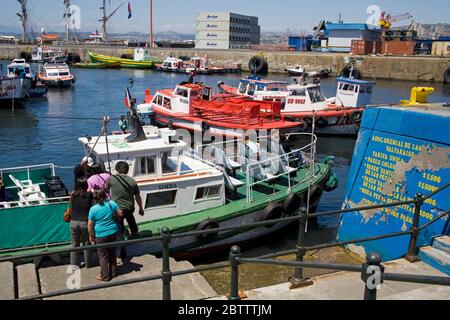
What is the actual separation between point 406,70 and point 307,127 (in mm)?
43869

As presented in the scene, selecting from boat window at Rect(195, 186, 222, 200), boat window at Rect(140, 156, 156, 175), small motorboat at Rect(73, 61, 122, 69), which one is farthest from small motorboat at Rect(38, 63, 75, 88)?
boat window at Rect(195, 186, 222, 200)

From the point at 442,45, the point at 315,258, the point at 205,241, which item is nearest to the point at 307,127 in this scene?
the point at 205,241

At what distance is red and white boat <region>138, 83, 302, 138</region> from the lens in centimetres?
2597

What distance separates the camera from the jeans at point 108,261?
7.82 metres

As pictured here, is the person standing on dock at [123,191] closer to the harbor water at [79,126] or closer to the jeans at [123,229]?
the jeans at [123,229]

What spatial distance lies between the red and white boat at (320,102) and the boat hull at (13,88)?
20.0 meters

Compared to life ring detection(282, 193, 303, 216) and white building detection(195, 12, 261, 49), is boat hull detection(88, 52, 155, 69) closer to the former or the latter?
white building detection(195, 12, 261, 49)

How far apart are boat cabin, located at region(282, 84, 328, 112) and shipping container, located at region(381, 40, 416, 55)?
56389 mm

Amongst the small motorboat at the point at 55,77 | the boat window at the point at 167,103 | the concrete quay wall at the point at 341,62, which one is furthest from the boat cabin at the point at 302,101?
the concrete quay wall at the point at 341,62

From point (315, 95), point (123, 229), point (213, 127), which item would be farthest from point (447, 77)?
point (123, 229)

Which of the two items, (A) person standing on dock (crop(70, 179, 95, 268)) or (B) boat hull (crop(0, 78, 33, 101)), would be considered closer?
(A) person standing on dock (crop(70, 179, 95, 268))

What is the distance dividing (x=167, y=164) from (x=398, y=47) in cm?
7813
